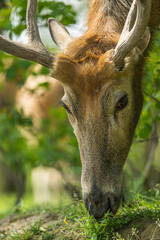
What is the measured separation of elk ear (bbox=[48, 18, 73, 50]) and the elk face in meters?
0.81

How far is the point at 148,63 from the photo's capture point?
548 cm

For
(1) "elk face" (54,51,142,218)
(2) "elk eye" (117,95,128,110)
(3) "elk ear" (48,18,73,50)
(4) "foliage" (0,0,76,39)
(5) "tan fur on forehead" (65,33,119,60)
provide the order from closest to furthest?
(1) "elk face" (54,51,142,218), (2) "elk eye" (117,95,128,110), (5) "tan fur on forehead" (65,33,119,60), (3) "elk ear" (48,18,73,50), (4) "foliage" (0,0,76,39)

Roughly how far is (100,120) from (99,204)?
885 millimetres

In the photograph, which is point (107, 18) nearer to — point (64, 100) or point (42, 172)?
point (64, 100)

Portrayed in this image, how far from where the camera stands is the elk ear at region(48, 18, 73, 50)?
5.28 m

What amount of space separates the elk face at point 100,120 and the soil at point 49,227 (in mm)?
311

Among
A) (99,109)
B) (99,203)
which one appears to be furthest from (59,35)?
(99,203)

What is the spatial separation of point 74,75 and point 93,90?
29 centimetres

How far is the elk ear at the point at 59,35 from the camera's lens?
528 cm

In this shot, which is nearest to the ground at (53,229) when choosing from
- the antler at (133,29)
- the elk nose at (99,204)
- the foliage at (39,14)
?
the elk nose at (99,204)

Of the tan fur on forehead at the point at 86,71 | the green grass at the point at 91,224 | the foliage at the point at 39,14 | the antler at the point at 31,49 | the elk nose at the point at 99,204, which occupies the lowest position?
the green grass at the point at 91,224

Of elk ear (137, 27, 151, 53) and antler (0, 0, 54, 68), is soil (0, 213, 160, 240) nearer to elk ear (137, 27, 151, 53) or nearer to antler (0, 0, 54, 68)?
antler (0, 0, 54, 68)

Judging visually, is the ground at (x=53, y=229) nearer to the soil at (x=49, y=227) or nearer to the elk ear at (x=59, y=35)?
the soil at (x=49, y=227)

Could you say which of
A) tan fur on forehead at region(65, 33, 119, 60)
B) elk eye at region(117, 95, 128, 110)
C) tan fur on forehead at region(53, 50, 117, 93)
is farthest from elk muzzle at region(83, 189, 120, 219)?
tan fur on forehead at region(65, 33, 119, 60)
